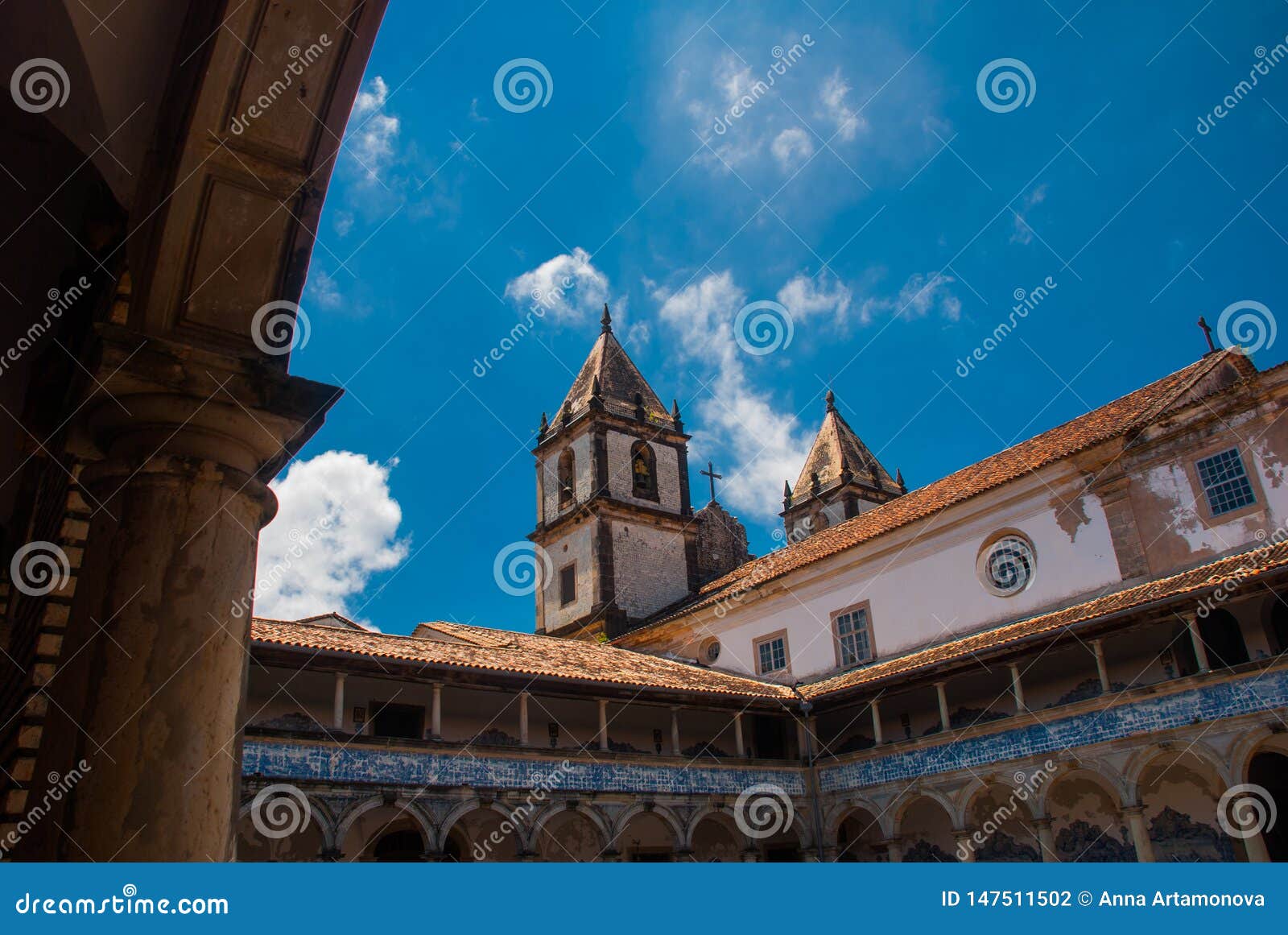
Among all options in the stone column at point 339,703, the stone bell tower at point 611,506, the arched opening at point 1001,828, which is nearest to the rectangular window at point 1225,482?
the arched opening at point 1001,828

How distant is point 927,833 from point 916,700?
96.1 inches

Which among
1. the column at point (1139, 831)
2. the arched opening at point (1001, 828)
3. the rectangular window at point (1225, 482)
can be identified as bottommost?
the column at point (1139, 831)

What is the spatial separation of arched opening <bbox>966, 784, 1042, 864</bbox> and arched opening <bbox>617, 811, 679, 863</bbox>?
5489 mm

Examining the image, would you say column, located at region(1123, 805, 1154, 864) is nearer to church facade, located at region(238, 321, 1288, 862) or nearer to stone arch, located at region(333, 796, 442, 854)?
church facade, located at region(238, 321, 1288, 862)

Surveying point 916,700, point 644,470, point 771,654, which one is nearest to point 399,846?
point 771,654

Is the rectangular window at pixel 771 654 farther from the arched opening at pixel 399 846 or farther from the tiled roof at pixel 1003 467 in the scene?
the arched opening at pixel 399 846

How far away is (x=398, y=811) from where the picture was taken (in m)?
15.1

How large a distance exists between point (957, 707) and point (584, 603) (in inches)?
477

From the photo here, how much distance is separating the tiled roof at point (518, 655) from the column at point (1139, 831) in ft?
21.8

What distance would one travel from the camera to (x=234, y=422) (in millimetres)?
3582

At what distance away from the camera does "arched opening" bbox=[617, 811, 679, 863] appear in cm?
1917

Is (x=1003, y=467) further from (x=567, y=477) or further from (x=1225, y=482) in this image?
(x=567, y=477)

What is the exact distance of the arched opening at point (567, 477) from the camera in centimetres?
3059

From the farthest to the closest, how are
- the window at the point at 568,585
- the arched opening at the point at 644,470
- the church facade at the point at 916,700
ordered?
the arched opening at the point at 644,470 < the window at the point at 568,585 < the church facade at the point at 916,700
